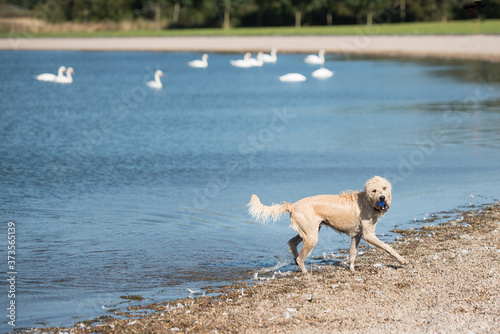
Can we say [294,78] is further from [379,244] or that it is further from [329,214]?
[379,244]

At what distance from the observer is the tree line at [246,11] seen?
102m

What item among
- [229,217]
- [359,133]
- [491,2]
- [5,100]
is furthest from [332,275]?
[491,2]

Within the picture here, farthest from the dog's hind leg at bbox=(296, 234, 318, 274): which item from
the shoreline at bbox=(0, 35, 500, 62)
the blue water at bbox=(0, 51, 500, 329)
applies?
the shoreline at bbox=(0, 35, 500, 62)

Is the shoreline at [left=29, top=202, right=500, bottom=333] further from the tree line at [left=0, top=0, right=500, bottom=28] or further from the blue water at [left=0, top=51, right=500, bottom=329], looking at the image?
the tree line at [left=0, top=0, right=500, bottom=28]

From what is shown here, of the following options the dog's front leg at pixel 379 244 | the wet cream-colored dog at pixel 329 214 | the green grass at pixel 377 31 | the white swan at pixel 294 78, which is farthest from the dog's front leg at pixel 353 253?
A: the green grass at pixel 377 31

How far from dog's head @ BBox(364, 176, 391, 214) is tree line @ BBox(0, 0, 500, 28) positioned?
8970 cm

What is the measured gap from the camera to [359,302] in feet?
32.8

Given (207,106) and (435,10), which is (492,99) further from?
(435,10)

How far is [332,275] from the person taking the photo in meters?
11.6

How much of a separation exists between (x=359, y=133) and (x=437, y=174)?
7.12m

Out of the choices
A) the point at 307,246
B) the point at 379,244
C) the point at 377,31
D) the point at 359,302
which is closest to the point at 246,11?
the point at 377,31

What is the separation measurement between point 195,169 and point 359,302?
37.7 feet

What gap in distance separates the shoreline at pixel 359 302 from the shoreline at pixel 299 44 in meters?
51.4

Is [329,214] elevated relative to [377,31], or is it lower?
lower
